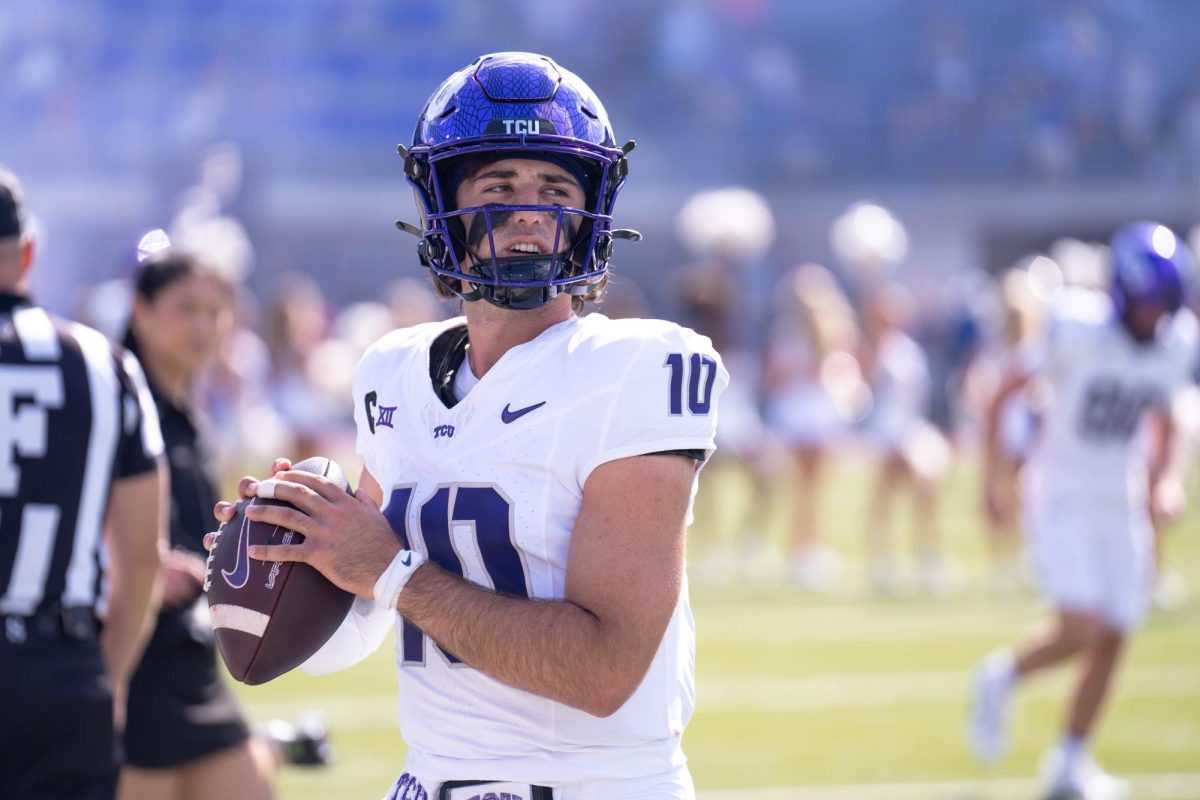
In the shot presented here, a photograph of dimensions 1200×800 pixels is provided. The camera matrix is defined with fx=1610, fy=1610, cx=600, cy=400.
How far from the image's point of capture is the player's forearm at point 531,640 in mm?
2191

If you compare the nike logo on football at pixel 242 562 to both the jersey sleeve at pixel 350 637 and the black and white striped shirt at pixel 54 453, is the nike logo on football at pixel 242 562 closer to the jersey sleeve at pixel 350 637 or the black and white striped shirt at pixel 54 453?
the jersey sleeve at pixel 350 637

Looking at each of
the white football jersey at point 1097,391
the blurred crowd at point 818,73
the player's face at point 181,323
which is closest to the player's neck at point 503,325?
the player's face at point 181,323

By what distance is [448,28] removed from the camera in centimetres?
2564

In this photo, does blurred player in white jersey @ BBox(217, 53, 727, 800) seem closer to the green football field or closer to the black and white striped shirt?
the black and white striped shirt

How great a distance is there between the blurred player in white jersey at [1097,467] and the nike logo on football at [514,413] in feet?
13.1

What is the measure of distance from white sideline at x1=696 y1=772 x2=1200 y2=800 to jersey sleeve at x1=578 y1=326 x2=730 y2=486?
3479 mm

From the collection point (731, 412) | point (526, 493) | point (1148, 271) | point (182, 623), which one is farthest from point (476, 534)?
point (731, 412)

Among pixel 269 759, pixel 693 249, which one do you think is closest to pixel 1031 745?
pixel 269 759

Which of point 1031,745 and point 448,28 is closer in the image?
point 1031,745

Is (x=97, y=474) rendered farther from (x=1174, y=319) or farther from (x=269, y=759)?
(x=1174, y=319)

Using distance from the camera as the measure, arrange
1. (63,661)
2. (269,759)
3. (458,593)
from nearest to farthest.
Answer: (458,593) → (63,661) → (269,759)

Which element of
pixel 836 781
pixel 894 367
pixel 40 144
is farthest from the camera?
pixel 40 144

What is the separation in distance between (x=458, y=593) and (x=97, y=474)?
131 cm

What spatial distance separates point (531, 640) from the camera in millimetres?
2195
